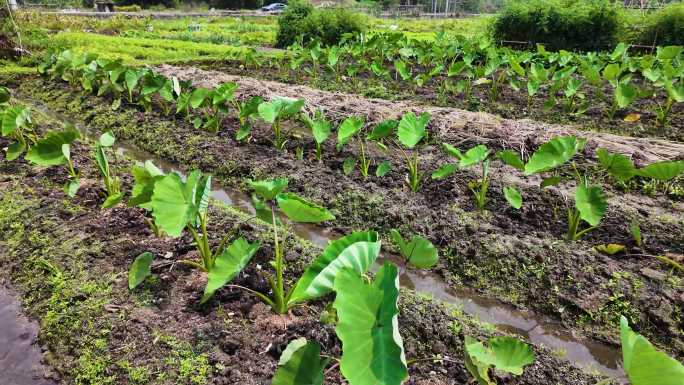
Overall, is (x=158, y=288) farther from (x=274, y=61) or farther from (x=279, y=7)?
(x=279, y=7)

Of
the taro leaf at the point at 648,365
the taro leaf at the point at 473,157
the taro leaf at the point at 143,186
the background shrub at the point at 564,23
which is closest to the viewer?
the taro leaf at the point at 648,365

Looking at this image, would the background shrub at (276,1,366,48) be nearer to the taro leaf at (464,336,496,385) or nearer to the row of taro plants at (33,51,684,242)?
the row of taro plants at (33,51,684,242)

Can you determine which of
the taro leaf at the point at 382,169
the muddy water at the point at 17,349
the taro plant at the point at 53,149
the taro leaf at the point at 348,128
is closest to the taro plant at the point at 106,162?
the taro plant at the point at 53,149

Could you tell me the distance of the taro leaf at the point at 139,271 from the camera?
2273mm

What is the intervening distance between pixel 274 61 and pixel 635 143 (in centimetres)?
694

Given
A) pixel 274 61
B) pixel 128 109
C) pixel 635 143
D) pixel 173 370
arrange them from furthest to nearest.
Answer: pixel 274 61, pixel 128 109, pixel 635 143, pixel 173 370

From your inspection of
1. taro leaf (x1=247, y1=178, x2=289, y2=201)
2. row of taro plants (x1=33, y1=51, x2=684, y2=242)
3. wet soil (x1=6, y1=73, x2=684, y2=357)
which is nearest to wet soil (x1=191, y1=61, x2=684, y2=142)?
wet soil (x1=6, y1=73, x2=684, y2=357)

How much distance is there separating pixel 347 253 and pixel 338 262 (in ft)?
0.16

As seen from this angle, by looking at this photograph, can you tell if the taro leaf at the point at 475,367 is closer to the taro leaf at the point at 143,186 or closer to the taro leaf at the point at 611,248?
the taro leaf at the point at 143,186

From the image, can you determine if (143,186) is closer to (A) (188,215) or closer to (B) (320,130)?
(A) (188,215)

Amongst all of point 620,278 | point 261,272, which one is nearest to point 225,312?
point 261,272

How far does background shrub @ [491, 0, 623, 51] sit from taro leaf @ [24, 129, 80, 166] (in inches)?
413

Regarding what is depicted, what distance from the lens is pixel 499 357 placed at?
1.54 meters

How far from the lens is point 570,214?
9.59 ft
